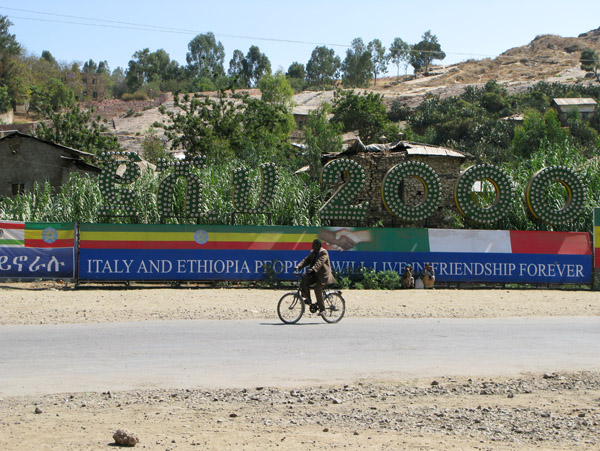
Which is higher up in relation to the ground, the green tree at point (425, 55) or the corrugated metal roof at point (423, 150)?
the green tree at point (425, 55)

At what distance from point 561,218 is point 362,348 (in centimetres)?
1637

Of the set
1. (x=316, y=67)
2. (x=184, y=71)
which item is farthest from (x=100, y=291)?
(x=184, y=71)

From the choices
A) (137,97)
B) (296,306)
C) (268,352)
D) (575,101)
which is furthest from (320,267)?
(137,97)

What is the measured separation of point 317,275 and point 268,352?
361 cm

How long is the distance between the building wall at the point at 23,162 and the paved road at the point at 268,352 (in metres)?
20.5

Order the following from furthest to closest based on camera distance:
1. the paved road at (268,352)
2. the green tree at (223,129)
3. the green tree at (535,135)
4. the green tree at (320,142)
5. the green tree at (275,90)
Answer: the green tree at (275,90) → the green tree at (535,135) → the green tree at (320,142) → the green tree at (223,129) → the paved road at (268,352)

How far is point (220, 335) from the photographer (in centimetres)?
1259

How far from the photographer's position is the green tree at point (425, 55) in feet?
550

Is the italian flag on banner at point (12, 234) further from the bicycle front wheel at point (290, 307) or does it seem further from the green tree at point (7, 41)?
the green tree at point (7, 41)

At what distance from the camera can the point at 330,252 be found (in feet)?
72.5

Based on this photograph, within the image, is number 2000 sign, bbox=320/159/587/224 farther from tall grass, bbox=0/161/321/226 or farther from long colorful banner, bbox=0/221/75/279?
long colorful banner, bbox=0/221/75/279

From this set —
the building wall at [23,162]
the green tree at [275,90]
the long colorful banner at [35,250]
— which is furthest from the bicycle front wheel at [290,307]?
the green tree at [275,90]

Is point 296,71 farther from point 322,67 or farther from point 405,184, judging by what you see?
point 405,184

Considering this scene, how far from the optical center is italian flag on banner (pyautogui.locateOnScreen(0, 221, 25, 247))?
20188 mm
